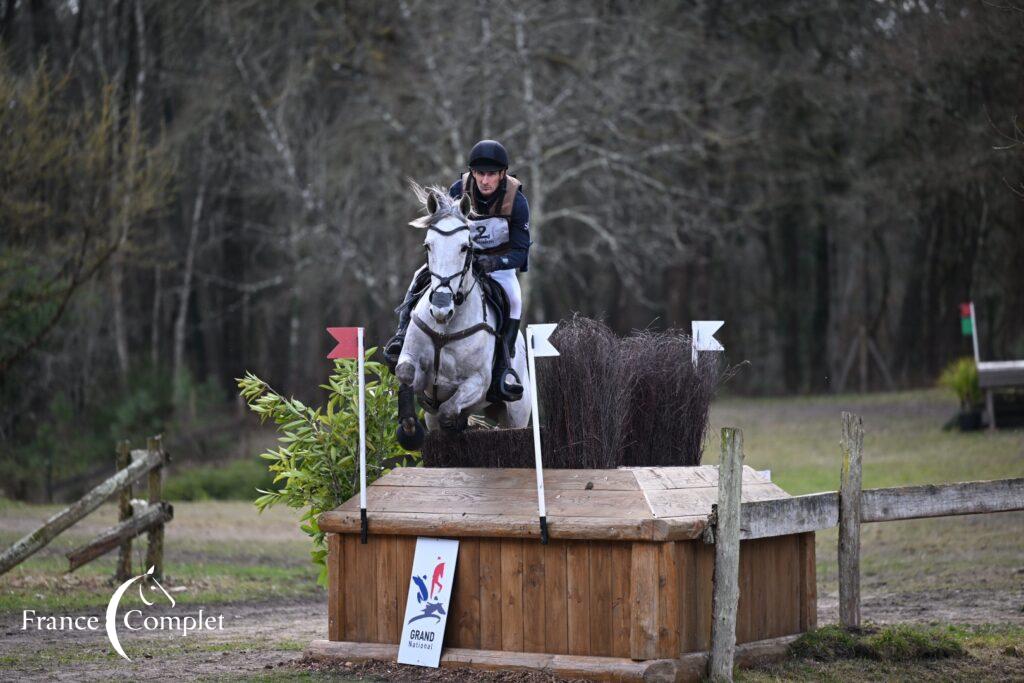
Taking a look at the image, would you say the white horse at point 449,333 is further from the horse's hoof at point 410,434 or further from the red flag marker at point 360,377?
the red flag marker at point 360,377

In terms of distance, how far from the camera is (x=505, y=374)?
7703 millimetres

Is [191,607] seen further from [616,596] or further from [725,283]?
[725,283]

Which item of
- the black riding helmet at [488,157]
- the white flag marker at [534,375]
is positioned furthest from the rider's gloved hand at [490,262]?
the white flag marker at [534,375]

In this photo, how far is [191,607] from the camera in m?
10.6

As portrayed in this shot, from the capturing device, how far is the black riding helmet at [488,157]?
25.5ft

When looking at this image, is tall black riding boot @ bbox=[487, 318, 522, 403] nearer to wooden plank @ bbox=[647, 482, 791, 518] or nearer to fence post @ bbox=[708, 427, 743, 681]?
wooden plank @ bbox=[647, 482, 791, 518]

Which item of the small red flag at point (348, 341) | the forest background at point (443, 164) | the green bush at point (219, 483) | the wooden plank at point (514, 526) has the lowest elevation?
the green bush at point (219, 483)

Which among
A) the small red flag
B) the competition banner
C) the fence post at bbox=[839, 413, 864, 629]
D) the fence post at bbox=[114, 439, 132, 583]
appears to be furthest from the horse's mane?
the fence post at bbox=[114, 439, 132, 583]

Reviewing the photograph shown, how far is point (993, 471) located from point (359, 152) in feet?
47.3

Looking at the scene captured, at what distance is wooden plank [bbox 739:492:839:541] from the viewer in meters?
6.75

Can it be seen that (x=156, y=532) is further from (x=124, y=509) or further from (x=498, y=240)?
(x=498, y=240)

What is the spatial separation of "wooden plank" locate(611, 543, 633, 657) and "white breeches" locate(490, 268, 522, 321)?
199 centimetres

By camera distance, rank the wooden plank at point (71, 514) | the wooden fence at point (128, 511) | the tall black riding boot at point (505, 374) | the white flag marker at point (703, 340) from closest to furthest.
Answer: the tall black riding boot at point (505, 374), the white flag marker at point (703, 340), the wooden plank at point (71, 514), the wooden fence at point (128, 511)

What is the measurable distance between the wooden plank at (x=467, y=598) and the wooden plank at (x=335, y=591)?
0.77m
